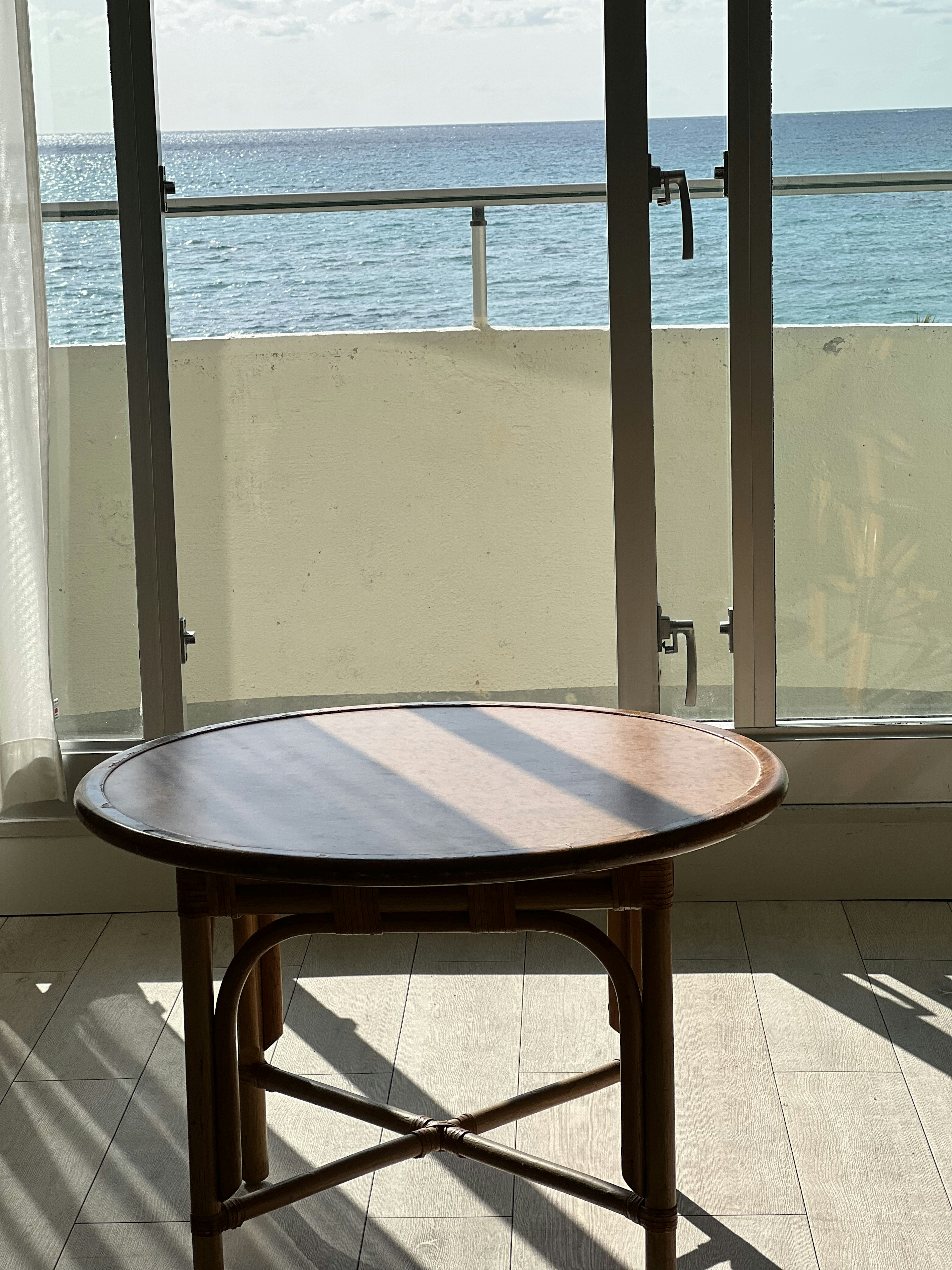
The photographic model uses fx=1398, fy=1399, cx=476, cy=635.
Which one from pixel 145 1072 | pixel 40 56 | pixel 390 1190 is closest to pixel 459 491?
pixel 40 56

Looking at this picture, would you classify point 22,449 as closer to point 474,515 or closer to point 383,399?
point 383,399

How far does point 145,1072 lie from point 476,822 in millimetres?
971

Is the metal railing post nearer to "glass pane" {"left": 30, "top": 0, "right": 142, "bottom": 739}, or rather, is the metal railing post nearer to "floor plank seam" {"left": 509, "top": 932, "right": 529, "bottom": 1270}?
"glass pane" {"left": 30, "top": 0, "right": 142, "bottom": 739}

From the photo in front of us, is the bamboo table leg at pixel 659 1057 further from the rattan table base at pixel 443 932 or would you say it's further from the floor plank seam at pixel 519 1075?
the floor plank seam at pixel 519 1075

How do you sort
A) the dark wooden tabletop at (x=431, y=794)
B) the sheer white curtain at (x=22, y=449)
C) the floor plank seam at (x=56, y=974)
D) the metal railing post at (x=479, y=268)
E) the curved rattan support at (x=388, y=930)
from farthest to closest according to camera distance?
the metal railing post at (x=479, y=268)
the sheer white curtain at (x=22, y=449)
the floor plank seam at (x=56, y=974)
the curved rattan support at (x=388, y=930)
the dark wooden tabletop at (x=431, y=794)

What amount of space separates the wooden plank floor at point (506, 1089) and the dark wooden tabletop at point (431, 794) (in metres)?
0.56

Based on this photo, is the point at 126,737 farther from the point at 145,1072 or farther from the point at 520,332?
the point at 520,332

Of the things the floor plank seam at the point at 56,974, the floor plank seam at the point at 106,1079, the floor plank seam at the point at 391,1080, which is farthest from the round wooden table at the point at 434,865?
the floor plank seam at the point at 56,974

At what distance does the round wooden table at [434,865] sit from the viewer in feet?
4.23

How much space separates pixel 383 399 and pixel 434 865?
184 cm

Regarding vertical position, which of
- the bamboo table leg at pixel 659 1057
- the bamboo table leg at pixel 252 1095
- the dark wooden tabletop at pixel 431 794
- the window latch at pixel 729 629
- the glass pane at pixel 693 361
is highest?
the glass pane at pixel 693 361

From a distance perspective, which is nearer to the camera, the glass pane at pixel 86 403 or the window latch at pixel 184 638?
the glass pane at pixel 86 403

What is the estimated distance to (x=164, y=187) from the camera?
2543mm

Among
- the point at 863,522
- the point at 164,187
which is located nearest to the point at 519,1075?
the point at 863,522
